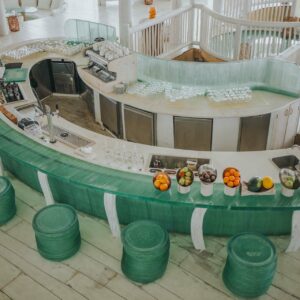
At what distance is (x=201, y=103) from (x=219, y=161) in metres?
1.76

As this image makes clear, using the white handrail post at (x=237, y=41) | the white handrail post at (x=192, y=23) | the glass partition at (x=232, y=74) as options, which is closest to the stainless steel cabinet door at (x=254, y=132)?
the glass partition at (x=232, y=74)

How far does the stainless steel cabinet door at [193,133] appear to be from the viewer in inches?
229

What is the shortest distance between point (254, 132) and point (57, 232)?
3283 mm

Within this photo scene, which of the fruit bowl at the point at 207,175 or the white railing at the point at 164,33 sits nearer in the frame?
the fruit bowl at the point at 207,175

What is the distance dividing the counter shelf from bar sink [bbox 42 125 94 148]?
0.91ft

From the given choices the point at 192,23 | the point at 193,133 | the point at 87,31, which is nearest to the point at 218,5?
the point at 192,23

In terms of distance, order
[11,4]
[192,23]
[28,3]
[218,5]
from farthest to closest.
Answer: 1. [28,3]
2. [11,4]
3. [218,5]
4. [192,23]

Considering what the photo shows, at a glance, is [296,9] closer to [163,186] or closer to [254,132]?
[254,132]

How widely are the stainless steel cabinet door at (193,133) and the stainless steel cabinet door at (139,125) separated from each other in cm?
38

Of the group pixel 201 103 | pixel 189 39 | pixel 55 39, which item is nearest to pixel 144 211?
pixel 201 103

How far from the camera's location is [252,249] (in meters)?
3.60

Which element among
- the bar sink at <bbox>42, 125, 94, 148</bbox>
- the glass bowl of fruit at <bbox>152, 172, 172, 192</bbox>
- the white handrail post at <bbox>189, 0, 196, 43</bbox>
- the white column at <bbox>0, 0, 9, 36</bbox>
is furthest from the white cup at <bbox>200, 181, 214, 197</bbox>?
the white column at <bbox>0, 0, 9, 36</bbox>

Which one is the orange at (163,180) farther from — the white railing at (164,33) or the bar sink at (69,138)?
the white railing at (164,33)

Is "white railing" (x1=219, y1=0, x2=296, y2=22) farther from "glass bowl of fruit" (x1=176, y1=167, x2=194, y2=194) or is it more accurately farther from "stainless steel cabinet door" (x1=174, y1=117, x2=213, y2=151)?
"glass bowl of fruit" (x1=176, y1=167, x2=194, y2=194)
